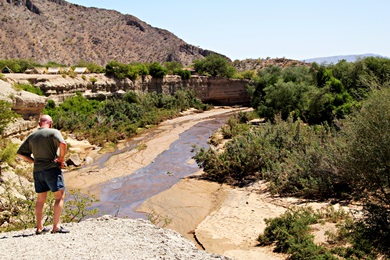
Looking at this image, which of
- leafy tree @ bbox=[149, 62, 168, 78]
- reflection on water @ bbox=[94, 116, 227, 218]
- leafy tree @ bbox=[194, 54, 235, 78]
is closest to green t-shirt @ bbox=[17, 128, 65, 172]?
reflection on water @ bbox=[94, 116, 227, 218]

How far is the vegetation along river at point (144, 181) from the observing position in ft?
47.1

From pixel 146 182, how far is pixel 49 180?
10860mm

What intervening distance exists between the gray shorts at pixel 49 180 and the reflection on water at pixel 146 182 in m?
4.77

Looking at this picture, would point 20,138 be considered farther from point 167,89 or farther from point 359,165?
point 167,89

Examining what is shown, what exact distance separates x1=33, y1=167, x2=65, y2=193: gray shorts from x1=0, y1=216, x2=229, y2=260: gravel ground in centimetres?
79

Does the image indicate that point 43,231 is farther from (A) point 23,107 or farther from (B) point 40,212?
(A) point 23,107

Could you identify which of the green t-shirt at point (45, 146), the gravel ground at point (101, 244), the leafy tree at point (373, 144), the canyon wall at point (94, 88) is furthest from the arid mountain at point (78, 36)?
the leafy tree at point (373, 144)

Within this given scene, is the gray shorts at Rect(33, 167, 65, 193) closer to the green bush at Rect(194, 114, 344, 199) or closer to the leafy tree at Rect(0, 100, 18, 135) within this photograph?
the leafy tree at Rect(0, 100, 18, 135)

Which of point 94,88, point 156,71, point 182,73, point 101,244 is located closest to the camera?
point 101,244

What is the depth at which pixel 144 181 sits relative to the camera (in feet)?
58.4

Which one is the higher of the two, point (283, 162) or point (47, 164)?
point (47, 164)

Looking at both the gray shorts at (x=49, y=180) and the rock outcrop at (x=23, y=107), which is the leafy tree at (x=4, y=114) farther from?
the gray shorts at (x=49, y=180)

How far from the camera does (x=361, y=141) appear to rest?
355 inches

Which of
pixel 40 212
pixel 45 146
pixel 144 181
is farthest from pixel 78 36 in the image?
pixel 40 212
